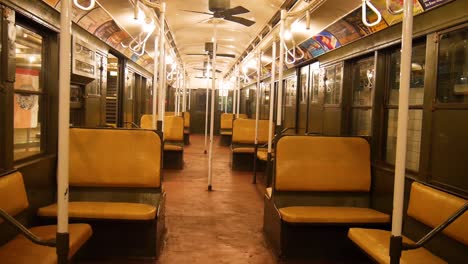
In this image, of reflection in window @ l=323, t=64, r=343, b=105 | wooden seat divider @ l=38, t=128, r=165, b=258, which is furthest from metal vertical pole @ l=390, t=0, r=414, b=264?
reflection in window @ l=323, t=64, r=343, b=105

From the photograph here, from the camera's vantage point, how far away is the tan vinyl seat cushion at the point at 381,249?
283 centimetres

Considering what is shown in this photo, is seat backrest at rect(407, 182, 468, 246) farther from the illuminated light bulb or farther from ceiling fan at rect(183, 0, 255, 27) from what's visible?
the illuminated light bulb

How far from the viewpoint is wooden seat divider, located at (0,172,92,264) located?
8.50 feet

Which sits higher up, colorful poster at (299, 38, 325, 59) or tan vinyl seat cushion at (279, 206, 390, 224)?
colorful poster at (299, 38, 325, 59)

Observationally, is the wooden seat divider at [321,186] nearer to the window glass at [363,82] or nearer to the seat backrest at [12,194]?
the window glass at [363,82]

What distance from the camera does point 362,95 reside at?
218 inches

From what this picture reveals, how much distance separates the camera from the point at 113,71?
8.84m

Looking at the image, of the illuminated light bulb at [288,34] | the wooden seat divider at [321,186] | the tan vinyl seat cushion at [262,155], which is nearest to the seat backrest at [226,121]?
the tan vinyl seat cushion at [262,155]

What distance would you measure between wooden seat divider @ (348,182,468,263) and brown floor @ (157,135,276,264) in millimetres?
1022

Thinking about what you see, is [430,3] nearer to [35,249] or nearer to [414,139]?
[414,139]

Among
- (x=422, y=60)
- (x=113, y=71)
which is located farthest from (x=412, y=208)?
(x=113, y=71)

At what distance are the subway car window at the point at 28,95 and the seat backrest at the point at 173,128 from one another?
15.8 ft

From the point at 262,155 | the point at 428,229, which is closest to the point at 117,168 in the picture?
the point at 428,229

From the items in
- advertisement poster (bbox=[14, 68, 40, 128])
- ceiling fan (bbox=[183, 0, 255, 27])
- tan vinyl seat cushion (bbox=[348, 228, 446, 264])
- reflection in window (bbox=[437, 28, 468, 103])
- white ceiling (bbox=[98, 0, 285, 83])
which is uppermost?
white ceiling (bbox=[98, 0, 285, 83])
